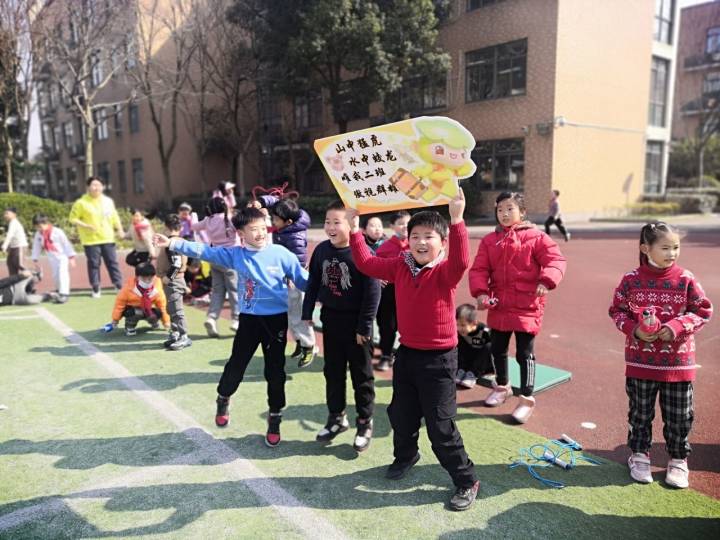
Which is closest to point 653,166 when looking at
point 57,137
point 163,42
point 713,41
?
point 713,41

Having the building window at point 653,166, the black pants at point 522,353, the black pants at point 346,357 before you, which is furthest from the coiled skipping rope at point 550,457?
the building window at point 653,166

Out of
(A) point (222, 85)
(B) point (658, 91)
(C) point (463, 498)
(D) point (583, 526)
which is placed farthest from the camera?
(A) point (222, 85)

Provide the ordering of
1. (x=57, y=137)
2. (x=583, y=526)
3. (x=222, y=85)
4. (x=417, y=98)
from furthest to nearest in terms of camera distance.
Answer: (x=57, y=137) → (x=222, y=85) → (x=417, y=98) → (x=583, y=526)

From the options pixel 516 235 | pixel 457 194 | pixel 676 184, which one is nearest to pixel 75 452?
pixel 457 194

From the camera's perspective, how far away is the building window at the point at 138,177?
112 feet

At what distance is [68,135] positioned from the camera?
43.5m

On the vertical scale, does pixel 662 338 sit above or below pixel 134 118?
below

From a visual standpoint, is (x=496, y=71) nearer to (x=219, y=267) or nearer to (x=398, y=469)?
(x=219, y=267)

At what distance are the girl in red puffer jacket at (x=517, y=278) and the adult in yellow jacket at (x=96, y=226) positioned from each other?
672 cm

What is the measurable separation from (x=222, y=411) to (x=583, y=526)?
8.24 feet

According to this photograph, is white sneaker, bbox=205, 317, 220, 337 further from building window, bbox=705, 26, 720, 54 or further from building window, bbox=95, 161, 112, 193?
building window, bbox=705, 26, 720, 54

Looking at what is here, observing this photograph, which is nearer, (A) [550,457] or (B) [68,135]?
(A) [550,457]

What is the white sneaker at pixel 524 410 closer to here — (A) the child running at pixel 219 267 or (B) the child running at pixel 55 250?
(A) the child running at pixel 219 267

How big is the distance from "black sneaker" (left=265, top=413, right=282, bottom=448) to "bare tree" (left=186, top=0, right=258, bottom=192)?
850 inches
